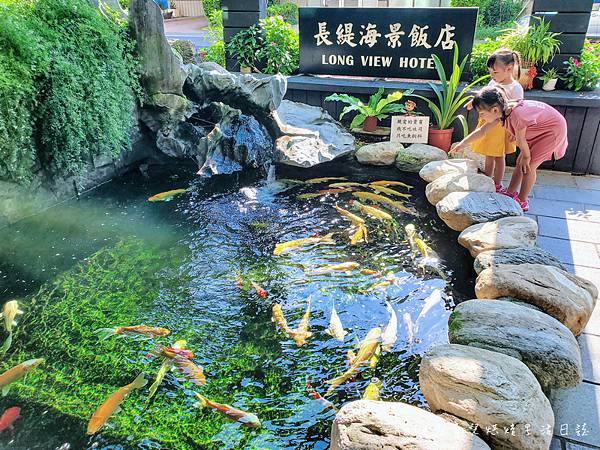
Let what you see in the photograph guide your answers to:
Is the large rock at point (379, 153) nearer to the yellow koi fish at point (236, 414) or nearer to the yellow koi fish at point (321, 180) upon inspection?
the yellow koi fish at point (321, 180)

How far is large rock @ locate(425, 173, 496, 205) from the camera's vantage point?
15.2ft

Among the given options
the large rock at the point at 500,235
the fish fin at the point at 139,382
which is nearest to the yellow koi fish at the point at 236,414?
the fish fin at the point at 139,382

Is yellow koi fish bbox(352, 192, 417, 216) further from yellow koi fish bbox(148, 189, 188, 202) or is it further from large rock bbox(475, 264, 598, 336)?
yellow koi fish bbox(148, 189, 188, 202)

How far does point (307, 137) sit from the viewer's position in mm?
6398

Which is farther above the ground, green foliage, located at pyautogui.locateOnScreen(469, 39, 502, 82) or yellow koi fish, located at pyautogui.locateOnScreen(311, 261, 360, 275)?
green foliage, located at pyautogui.locateOnScreen(469, 39, 502, 82)

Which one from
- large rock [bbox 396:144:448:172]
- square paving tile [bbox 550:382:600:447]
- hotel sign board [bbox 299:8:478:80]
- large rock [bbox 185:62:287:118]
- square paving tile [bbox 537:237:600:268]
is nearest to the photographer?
square paving tile [bbox 550:382:600:447]

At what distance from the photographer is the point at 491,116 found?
4422 mm

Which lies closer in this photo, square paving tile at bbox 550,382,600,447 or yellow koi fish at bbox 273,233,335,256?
square paving tile at bbox 550,382,600,447

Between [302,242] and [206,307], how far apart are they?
1175 millimetres

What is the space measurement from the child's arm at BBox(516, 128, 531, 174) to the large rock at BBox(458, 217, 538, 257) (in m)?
0.83

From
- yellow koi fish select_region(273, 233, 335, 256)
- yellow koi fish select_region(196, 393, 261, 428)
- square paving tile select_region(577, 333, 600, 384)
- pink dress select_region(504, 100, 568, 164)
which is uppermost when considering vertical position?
pink dress select_region(504, 100, 568, 164)

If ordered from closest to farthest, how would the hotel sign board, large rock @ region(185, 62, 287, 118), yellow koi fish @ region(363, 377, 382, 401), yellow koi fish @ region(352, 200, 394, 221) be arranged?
yellow koi fish @ region(363, 377, 382, 401) < yellow koi fish @ region(352, 200, 394, 221) < large rock @ region(185, 62, 287, 118) < the hotel sign board

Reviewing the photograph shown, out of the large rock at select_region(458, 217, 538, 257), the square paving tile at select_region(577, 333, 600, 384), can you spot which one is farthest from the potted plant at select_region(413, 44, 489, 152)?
the square paving tile at select_region(577, 333, 600, 384)

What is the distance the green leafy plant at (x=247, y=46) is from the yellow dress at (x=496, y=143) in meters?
4.67
